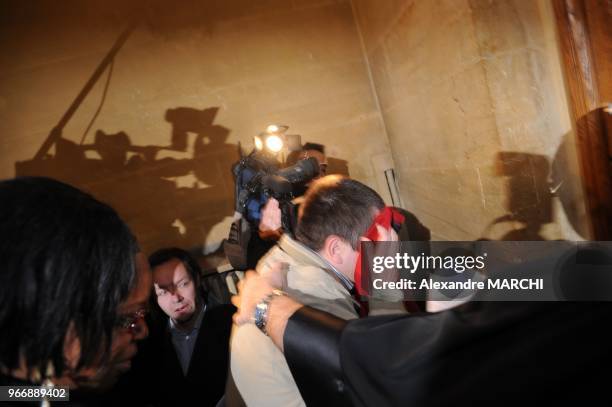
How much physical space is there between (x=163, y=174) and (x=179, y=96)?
1050mm

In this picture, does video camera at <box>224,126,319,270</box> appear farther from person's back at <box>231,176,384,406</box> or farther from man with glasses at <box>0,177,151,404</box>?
man with glasses at <box>0,177,151,404</box>

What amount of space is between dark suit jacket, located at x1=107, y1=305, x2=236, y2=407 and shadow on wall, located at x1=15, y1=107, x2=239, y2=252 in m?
1.91

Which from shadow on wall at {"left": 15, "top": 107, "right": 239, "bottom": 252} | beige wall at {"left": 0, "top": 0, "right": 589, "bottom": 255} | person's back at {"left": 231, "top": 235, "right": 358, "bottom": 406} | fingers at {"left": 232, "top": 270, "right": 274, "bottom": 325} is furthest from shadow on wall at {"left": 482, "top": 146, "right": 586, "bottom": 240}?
shadow on wall at {"left": 15, "top": 107, "right": 239, "bottom": 252}

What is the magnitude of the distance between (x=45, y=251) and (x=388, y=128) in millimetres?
4058

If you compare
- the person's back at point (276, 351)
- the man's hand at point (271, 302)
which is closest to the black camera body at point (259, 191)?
the man's hand at point (271, 302)

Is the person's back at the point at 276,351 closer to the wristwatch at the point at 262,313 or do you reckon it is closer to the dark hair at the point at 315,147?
the wristwatch at the point at 262,313

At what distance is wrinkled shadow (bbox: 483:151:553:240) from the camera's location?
84.0 inches

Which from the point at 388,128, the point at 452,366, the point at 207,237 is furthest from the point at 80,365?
the point at 388,128

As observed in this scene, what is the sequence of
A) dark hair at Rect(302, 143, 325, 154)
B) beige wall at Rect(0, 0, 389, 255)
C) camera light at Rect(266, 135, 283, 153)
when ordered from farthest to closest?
dark hair at Rect(302, 143, 325, 154)
beige wall at Rect(0, 0, 389, 255)
camera light at Rect(266, 135, 283, 153)

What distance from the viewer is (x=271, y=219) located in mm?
2529

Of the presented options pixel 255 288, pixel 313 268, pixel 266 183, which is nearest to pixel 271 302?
pixel 255 288

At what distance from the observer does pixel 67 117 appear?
3.78 metres

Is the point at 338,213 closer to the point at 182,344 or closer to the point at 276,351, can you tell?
the point at 276,351

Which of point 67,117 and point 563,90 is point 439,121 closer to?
point 563,90
